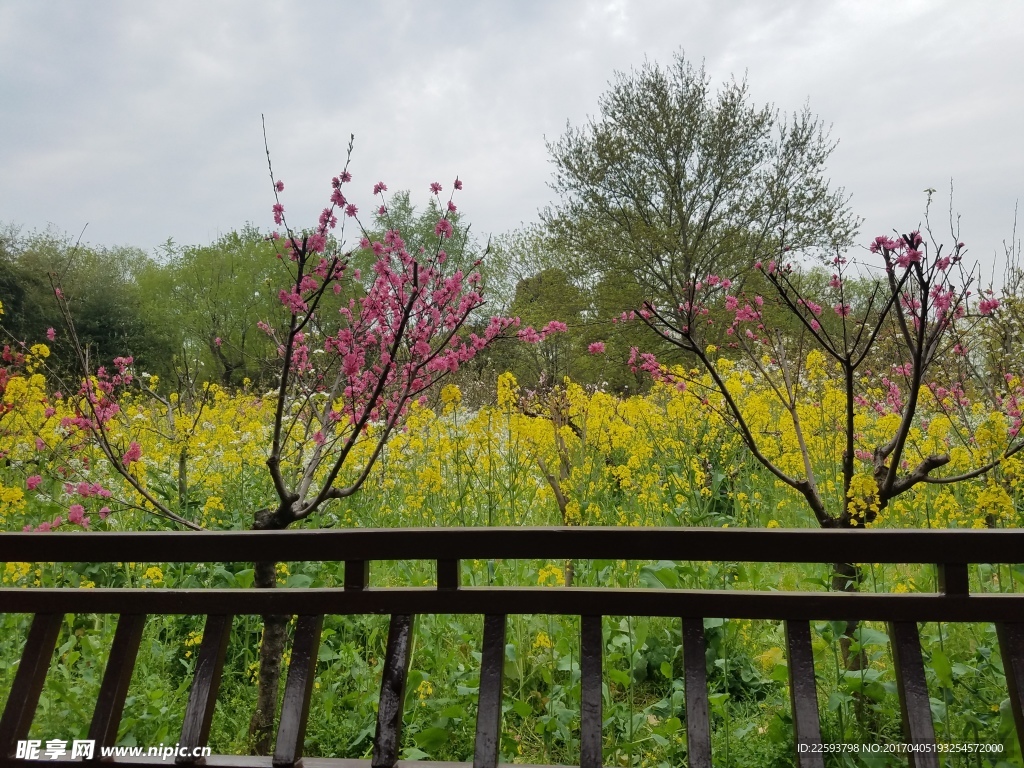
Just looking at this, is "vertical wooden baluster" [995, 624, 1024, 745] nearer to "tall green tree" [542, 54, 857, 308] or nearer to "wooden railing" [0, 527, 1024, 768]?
"wooden railing" [0, 527, 1024, 768]

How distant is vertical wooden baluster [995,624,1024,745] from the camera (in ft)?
4.25

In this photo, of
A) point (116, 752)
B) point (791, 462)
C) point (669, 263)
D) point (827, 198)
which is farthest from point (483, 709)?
point (827, 198)

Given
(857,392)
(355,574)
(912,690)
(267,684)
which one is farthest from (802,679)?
(857,392)

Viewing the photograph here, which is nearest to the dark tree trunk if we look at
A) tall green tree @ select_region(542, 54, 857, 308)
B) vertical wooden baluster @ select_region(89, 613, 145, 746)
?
vertical wooden baluster @ select_region(89, 613, 145, 746)

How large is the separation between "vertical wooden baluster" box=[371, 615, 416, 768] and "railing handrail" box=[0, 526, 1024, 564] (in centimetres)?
18

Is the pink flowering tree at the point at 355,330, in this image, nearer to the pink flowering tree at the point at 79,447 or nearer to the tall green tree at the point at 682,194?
the pink flowering tree at the point at 79,447

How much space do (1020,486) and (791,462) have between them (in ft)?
4.18

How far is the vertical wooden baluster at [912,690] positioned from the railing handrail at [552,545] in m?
0.16

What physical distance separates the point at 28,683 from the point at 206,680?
1.42 ft

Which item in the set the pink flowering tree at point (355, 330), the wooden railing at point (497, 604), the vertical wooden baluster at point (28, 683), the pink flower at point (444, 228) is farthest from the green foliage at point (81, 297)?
the wooden railing at point (497, 604)

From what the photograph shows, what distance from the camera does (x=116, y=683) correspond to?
152 centimetres

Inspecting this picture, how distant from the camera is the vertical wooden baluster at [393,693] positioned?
1389mm

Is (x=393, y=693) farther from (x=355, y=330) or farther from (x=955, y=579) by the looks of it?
(x=355, y=330)

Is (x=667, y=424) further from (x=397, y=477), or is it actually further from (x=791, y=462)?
(x=397, y=477)
